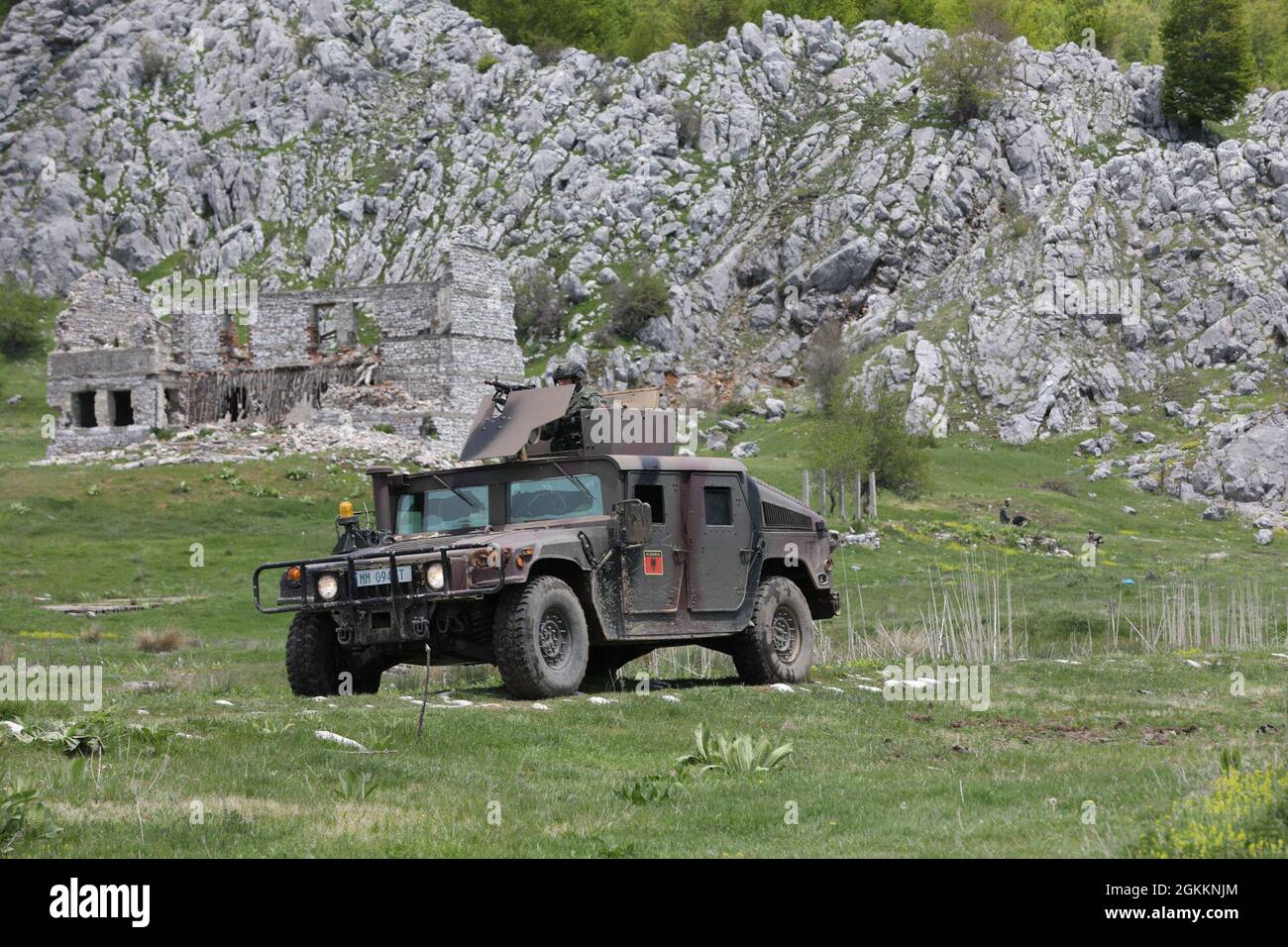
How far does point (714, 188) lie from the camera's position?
90688mm

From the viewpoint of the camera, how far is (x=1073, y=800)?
9.24 meters

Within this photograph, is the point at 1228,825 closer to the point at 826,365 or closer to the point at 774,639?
the point at 774,639

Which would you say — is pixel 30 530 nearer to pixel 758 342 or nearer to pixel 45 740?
pixel 45 740

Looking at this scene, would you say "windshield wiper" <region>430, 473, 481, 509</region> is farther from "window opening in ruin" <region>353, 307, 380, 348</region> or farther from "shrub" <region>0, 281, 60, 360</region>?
"shrub" <region>0, 281, 60, 360</region>

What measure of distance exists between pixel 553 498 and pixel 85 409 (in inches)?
1965

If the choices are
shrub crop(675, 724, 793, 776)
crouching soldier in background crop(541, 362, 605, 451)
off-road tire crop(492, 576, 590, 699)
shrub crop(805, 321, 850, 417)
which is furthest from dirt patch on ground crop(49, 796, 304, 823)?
shrub crop(805, 321, 850, 417)

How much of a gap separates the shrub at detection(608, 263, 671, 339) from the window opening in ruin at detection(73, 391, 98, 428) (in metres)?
30.4

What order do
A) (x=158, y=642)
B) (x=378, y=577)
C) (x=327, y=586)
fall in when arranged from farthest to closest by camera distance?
(x=158, y=642) < (x=327, y=586) < (x=378, y=577)

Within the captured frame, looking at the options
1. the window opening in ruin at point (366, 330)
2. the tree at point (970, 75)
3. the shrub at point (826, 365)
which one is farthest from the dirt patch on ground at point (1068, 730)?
the tree at point (970, 75)

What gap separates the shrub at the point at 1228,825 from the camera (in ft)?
23.3

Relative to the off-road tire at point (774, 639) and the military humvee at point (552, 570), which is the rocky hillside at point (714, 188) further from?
the military humvee at point (552, 570)

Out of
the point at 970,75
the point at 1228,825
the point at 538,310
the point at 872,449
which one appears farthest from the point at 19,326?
the point at 1228,825

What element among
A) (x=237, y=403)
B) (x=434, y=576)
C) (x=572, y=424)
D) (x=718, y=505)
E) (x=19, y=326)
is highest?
(x=19, y=326)

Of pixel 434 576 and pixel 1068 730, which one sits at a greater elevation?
pixel 434 576
